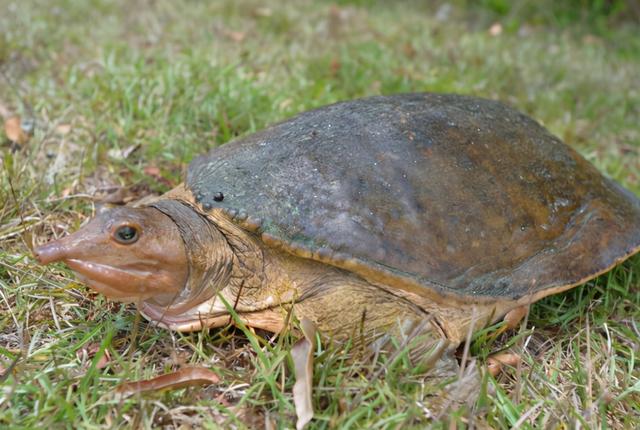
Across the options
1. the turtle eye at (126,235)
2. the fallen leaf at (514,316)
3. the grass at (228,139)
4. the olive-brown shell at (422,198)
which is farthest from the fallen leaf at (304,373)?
the fallen leaf at (514,316)

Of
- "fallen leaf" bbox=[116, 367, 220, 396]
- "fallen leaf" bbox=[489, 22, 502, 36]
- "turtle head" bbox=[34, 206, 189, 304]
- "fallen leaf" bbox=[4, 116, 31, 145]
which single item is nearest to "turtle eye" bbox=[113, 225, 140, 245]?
"turtle head" bbox=[34, 206, 189, 304]

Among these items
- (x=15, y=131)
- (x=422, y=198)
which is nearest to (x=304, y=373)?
(x=422, y=198)

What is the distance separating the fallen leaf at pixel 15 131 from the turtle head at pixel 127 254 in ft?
5.21

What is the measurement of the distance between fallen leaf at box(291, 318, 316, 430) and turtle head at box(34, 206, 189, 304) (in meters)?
0.45

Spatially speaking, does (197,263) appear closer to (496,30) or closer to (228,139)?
(228,139)

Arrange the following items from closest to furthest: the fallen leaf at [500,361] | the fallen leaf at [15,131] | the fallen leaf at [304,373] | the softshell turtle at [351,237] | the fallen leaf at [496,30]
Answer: the fallen leaf at [304,373], the softshell turtle at [351,237], the fallen leaf at [500,361], the fallen leaf at [15,131], the fallen leaf at [496,30]

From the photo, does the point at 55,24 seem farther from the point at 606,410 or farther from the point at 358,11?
the point at 606,410

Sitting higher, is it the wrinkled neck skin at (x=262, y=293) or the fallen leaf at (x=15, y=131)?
the wrinkled neck skin at (x=262, y=293)

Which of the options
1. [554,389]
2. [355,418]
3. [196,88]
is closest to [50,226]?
[196,88]

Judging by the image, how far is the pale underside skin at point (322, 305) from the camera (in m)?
1.92

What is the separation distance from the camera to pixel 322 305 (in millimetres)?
1928

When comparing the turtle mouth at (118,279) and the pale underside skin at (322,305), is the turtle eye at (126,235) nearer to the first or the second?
the turtle mouth at (118,279)

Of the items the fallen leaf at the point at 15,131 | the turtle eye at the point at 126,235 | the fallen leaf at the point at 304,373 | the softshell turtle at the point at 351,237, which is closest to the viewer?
the fallen leaf at the point at 304,373

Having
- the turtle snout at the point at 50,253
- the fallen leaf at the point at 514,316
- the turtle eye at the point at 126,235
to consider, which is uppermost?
the turtle eye at the point at 126,235
